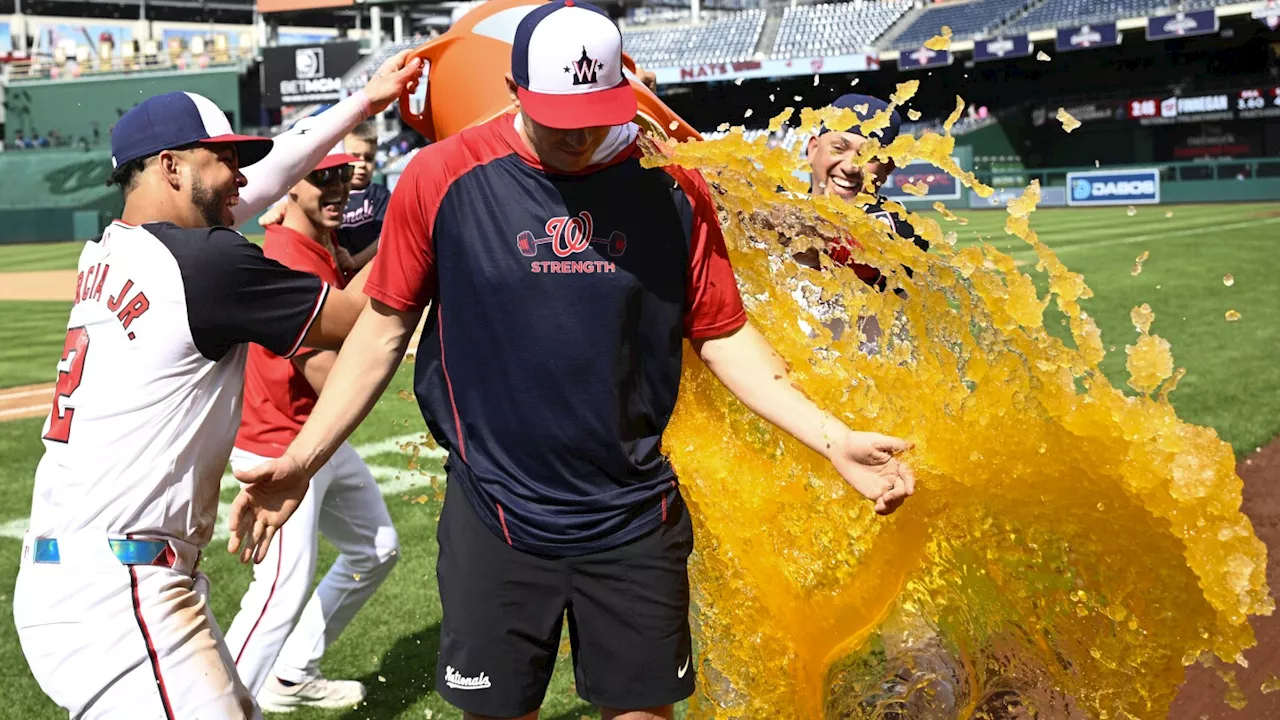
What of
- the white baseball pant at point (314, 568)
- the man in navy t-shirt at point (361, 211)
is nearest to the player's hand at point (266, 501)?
the white baseball pant at point (314, 568)

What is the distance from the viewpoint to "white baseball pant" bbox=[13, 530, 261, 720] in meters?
2.92

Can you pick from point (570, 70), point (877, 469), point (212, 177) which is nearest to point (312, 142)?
point (212, 177)

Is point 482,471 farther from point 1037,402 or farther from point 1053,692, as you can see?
point 1053,692

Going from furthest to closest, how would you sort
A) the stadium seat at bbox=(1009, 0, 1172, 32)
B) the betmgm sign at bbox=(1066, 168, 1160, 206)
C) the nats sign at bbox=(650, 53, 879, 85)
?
the nats sign at bbox=(650, 53, 879, 85)
the stadium seat at bbox=(1009, 0, 1172, 32)
the betmgm sign at bbox=(1066, 168, 1160, 206)

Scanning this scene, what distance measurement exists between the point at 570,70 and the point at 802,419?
985 millimetres

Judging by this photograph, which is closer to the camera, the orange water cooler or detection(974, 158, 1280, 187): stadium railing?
the orange water cooler

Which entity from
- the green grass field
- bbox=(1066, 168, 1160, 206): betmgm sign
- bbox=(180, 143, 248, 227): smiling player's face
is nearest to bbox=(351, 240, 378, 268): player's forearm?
the green grass field

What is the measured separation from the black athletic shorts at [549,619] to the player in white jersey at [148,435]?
0.60m

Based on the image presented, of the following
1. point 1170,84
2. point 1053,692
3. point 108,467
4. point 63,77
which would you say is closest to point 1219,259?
point 1053,692

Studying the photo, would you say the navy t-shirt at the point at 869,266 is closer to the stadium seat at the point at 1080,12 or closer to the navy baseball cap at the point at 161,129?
the navy baseball cap at the point at 161,129

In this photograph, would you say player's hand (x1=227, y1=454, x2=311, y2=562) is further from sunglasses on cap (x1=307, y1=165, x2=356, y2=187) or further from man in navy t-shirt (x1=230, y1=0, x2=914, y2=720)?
sunglasses on cap (x1=307, y1=165, x2=356, y2=187)

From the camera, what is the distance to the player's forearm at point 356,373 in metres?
3.07

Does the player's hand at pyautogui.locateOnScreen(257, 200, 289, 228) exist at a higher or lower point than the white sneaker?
higher

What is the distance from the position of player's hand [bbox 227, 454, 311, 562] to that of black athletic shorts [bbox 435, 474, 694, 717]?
402 millimetres
